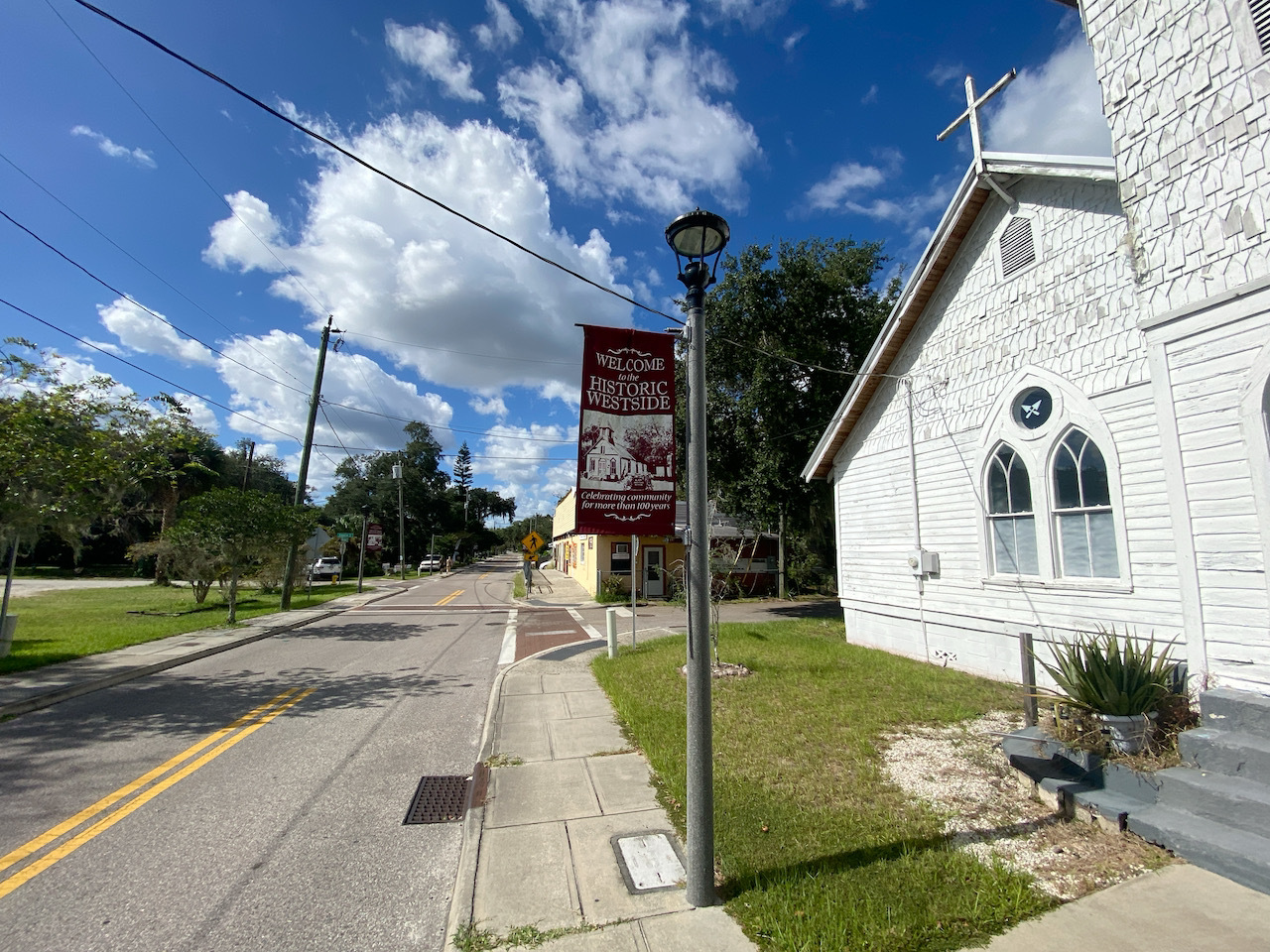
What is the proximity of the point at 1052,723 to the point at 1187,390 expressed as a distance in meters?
3.07

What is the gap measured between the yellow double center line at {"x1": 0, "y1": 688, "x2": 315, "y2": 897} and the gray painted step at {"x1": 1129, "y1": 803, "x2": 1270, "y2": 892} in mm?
6870

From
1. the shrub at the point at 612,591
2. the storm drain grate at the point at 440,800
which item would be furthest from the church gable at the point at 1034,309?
the shrub at the point at 612,591

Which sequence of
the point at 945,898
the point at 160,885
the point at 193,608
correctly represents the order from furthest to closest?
the point at 193,608, the point at 160,885, the point at 945,898

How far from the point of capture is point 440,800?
4.93m

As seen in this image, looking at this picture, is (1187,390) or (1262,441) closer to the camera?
(1262,441)

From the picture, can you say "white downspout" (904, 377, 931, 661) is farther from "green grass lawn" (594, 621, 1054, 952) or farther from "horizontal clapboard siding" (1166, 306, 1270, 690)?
"horizontal clapboard siding" (1166, 306, 1270, 690)

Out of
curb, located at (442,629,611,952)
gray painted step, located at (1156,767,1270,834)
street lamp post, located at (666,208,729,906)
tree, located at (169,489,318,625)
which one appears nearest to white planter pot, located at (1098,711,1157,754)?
gray painted step, located at (1156,767,1270,834)

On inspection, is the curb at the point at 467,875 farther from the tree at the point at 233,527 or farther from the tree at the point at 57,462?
the tree at the point at 233,527

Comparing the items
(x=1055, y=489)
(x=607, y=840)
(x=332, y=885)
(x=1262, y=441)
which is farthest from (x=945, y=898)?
(x=1055, y=489)

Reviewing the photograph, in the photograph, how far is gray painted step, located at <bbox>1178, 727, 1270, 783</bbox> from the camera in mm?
3787

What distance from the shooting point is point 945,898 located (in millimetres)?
3160

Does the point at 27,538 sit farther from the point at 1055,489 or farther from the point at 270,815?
the point at 1055,489

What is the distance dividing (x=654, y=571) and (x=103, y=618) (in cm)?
1826

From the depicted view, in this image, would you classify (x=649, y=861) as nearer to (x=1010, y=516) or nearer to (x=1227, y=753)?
(x=1227, y=753)
